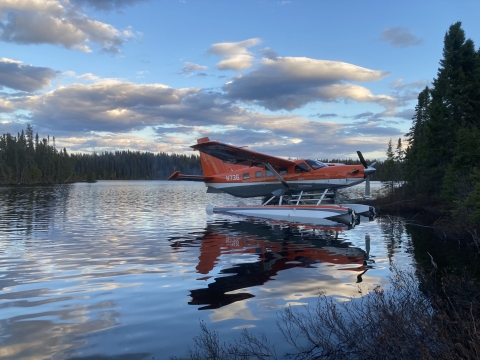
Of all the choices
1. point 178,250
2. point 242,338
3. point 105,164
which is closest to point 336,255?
point 178,250

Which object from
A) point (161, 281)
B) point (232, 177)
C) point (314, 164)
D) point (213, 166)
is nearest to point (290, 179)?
point (314, 164)

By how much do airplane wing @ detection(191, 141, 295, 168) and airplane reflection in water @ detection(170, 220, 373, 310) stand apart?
153 inches

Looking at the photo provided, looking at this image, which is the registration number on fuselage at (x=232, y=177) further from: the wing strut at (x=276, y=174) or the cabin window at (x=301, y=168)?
the cabin window at (x=301, y=168)

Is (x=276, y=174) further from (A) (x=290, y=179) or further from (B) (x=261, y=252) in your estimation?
(B) (x=261, y=252)

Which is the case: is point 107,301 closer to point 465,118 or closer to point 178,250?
point 178,250

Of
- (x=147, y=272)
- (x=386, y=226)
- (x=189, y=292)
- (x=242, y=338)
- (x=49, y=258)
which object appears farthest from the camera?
(x=386, y=226)

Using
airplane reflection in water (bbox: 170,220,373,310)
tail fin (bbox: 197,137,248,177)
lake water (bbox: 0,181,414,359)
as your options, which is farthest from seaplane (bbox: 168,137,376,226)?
lake water (bbox: 0,181,414,359)

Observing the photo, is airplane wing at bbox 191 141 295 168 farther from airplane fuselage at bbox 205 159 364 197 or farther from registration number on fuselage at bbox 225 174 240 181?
registration number on fuselage at bbox 225 174 240 181

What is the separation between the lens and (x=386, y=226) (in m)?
18.8

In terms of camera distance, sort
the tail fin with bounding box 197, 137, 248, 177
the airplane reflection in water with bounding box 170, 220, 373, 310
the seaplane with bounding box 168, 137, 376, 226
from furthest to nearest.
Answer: the tail fin with bounding box 197, 137, 248, 177, the seaplane with bounding box 168, 137, 376, 226, the airplane reflection in water with bounding box 170, 220, 373, 310

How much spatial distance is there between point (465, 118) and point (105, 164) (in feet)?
564

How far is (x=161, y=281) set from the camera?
8406 millimetres

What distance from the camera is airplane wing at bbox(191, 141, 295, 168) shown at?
61.7 ft

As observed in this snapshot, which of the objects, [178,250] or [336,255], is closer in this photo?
[336,255]
